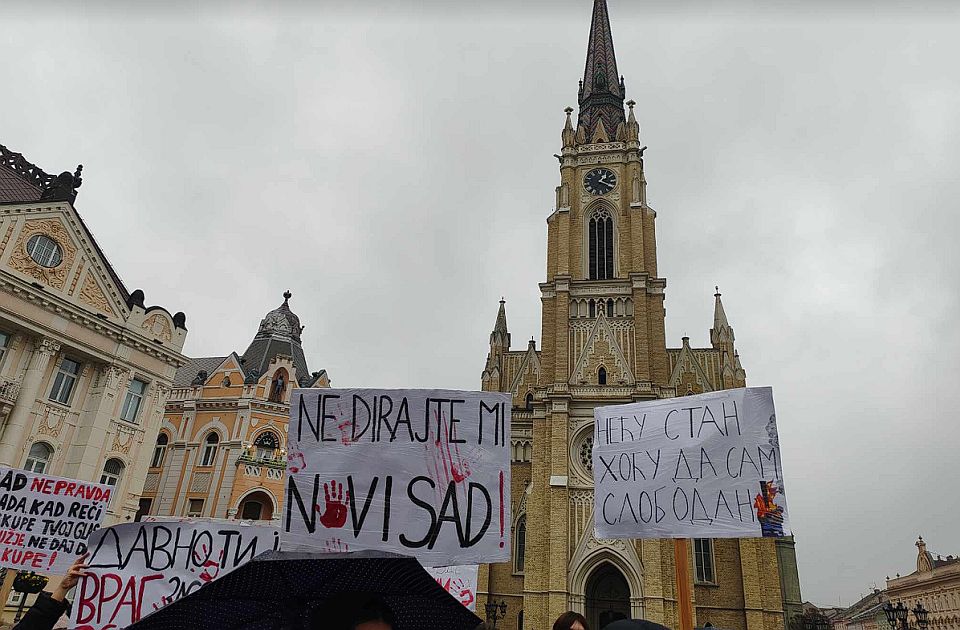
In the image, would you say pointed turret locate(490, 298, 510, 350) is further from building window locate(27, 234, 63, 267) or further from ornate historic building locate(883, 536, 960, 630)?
ornate historic building locate(883, 536, 960, 630)

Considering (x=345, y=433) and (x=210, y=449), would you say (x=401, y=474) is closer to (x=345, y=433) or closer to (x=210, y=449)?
(x=345, y=433)

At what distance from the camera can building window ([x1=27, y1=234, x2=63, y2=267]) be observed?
64.9 feet

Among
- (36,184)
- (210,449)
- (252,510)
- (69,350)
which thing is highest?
(36,184)

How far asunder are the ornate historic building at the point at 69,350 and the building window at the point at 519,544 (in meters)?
18.6

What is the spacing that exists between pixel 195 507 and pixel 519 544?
1700 cm

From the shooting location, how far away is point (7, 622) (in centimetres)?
1722

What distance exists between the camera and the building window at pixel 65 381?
20.2 meters

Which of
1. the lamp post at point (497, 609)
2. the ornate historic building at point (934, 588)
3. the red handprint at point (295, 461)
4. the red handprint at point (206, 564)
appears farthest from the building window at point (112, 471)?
the ornate historic building at point (934, 588)

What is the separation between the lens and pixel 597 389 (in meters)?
31.7

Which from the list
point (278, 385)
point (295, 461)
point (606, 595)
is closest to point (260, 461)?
point (278, 385)

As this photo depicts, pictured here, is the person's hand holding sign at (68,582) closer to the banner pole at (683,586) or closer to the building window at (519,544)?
the banner pole at (683,586)

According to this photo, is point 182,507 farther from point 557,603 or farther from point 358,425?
point 358,425

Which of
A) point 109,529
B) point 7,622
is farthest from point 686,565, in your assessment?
point 7,622

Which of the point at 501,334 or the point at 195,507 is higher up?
the point at 501,334
